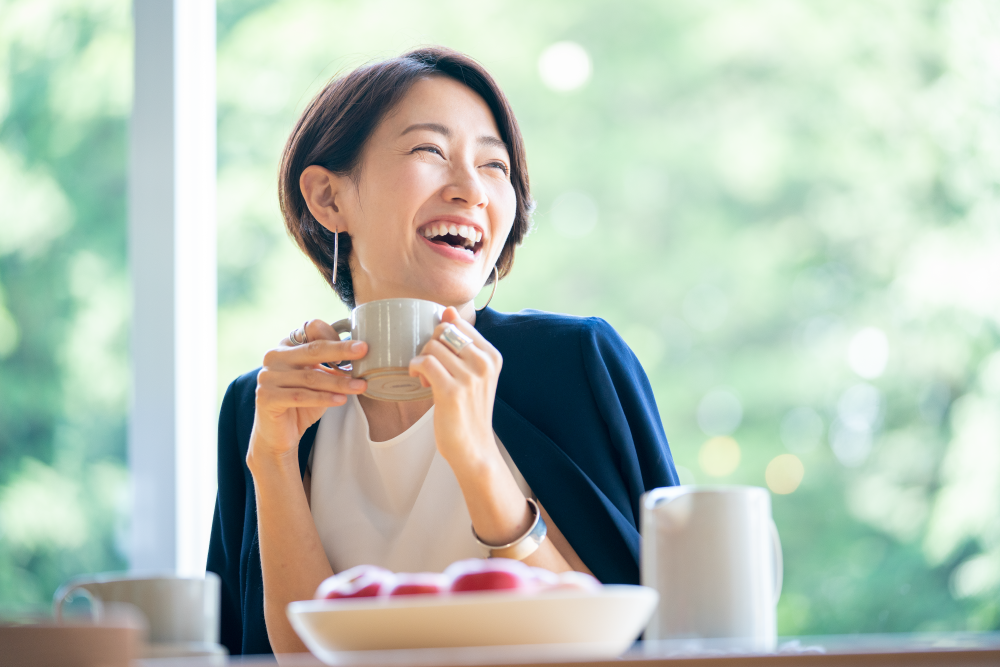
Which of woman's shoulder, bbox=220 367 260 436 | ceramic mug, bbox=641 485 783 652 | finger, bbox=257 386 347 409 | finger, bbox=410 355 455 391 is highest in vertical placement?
finger, bbox=410 355 455 391

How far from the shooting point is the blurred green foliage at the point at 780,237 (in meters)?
4.28

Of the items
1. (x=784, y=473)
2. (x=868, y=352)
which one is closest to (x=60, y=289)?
(x=784, y=473)

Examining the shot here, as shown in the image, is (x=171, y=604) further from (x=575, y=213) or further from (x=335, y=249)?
(x=575, y=213)

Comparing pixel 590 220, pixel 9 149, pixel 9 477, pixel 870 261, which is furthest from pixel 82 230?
pixel 870 261

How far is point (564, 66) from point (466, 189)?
13.9 ft

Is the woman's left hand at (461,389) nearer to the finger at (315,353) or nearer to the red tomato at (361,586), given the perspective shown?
the finger at (315,353)

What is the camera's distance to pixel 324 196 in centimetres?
155

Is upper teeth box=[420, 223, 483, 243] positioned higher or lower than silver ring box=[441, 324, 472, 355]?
higher

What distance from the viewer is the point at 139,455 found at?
2.22m

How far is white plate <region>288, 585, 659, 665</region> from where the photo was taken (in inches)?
21.5

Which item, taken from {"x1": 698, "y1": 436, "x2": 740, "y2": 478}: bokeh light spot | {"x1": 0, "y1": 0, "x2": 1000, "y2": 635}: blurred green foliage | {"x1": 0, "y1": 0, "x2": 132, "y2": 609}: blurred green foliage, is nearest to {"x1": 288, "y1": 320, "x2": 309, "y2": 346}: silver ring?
{"x1": 0, "y1": 0, "x2": 132, "y2": 609}: blurred green foliage

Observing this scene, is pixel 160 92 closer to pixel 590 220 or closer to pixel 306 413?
pixel 306 413

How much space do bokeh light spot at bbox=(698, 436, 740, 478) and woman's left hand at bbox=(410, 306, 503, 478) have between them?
4124mm

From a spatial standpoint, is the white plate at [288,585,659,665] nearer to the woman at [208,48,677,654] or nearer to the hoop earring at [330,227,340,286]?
the woman at [208,48,677,654]
